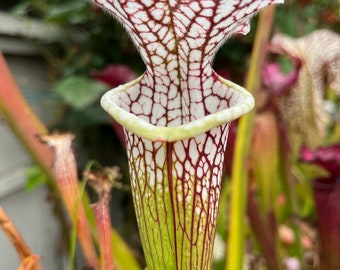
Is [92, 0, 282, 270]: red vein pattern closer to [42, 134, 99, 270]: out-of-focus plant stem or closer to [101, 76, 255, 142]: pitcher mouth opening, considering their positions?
[101, 76, 255, 142]: pitcher mouth opening

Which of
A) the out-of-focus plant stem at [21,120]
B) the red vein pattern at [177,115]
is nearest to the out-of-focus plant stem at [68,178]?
the out-of-focus plant stem at [21,120]

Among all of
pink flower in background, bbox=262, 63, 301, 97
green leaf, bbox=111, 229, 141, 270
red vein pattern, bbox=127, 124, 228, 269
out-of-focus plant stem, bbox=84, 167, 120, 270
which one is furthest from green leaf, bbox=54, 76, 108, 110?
red vein pattern, bbox=127, 124, 228, 269

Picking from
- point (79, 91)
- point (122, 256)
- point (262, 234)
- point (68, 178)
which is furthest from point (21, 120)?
point (79, 91)

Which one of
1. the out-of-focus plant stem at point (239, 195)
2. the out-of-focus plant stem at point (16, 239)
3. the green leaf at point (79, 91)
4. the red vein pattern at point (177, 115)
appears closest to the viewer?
the red vein pattern at point (177, 115)

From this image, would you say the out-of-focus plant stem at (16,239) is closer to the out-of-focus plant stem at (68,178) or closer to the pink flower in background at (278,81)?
the out-of-focus plant stem at (68,178)

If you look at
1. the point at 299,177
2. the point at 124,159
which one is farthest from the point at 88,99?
the point at 299,177

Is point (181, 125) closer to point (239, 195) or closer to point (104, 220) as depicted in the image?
point (104, 220)
